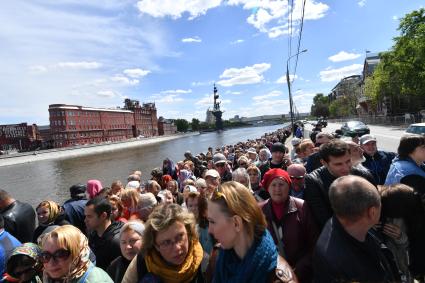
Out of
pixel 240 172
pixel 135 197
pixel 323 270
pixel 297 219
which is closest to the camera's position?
pixel 323 270

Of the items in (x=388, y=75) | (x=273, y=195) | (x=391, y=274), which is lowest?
(x=391, y=274)

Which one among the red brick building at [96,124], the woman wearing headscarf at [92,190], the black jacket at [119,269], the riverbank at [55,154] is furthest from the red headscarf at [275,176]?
the red brick building at [96,124]

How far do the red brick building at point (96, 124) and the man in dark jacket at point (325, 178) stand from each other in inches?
3833

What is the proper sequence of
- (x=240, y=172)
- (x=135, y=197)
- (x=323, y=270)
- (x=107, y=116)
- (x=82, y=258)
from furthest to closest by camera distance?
(x=107, y=116)
(x=240, y=172)
(x=135, y=197)
(x=82, y=258)
(x=323, y=270)

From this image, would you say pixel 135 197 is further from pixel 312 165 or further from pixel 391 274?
pixel 391 274

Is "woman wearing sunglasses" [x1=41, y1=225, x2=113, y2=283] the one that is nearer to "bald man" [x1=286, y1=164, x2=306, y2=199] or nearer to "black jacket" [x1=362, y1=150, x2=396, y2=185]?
"bald man" [x1=286, y1=164, x2=306, y2=199]

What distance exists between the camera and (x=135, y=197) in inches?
189

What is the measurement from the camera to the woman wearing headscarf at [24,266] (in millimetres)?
2826

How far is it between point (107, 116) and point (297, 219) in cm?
11617

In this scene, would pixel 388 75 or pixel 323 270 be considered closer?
pixel 323 270

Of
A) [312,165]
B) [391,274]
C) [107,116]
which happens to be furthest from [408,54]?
[107,116]

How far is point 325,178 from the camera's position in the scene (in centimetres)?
312

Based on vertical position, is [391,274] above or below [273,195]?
below

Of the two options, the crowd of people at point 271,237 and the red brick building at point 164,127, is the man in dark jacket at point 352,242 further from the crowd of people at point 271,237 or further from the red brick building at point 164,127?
the red brick building at point 164,127
